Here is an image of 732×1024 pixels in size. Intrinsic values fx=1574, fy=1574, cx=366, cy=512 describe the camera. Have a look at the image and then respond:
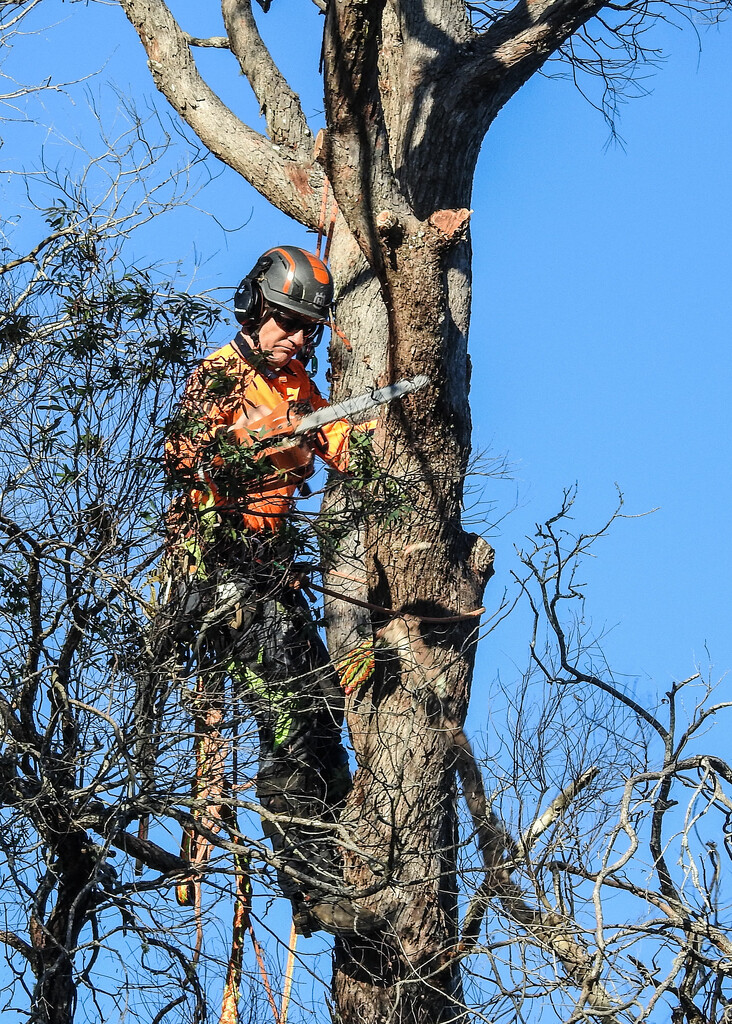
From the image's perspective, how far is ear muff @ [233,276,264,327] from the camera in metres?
6.69

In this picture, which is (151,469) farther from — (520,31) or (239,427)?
(520,31)

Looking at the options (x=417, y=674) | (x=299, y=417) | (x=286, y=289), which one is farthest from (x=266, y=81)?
(x=417, y=674)

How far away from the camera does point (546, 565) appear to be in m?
7.03

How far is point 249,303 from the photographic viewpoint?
21.9 feet

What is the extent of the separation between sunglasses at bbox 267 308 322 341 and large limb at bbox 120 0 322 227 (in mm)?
1834

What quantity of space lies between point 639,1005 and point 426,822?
4.15 feet

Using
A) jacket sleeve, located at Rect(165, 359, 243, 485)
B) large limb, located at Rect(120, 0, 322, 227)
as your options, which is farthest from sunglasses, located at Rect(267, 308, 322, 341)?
large limb, located at Rect(120, 0, 322, 227)

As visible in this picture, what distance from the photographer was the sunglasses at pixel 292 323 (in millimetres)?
6734

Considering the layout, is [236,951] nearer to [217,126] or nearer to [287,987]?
[287,987]

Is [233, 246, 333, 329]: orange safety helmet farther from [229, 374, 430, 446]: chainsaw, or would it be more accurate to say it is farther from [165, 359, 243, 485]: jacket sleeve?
[165, 359, 243, 485]: jacket sleeve

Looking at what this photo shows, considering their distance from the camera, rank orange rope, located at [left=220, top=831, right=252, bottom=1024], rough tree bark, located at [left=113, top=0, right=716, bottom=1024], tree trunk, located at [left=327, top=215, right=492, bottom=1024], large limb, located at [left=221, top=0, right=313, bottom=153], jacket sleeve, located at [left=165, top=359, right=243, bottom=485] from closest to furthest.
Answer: jacket sleeve, located at [left=165, top=359, right=243, bottom=485]
rough tree bark, located at [left=113, top=0, right=716, bottom=1024]
tree trunk, located at [left=327, top=215, right=492, bottom=1024]
orange rope, located at [left=220, top=831, right=252, bottom=1024]
large limb, located at [left=221, top=0, right=313, bottom=153]

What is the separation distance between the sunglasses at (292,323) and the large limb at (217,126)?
6.02ft

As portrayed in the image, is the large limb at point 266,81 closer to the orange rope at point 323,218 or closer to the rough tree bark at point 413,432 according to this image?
the orange rope at point 323,218

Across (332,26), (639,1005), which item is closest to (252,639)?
(639,1005)
